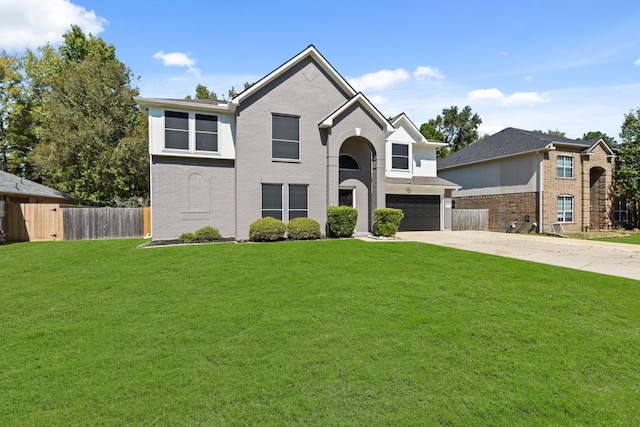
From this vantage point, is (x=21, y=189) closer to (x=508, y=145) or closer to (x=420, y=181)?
(x=420, y=181)

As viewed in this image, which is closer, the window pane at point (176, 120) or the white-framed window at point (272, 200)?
the window pane at point (176, 120)

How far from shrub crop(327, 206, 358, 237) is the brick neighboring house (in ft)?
48.3

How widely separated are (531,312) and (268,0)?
533 inches

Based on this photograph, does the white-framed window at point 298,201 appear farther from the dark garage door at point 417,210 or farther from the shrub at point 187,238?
the dark garage door at point 417,210

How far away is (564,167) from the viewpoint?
22.4 meters

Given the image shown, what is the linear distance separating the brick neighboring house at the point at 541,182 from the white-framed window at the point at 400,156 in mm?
8250

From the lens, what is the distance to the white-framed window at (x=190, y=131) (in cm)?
1474

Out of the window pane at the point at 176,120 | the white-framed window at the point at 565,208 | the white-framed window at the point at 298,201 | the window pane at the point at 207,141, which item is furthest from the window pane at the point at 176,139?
the white-framed window at the point at 565,208

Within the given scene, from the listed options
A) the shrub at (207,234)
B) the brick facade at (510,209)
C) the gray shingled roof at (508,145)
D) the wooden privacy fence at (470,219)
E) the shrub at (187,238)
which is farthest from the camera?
the wooden privacy fence at (470,219)

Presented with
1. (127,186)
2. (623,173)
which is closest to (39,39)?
(127,186)

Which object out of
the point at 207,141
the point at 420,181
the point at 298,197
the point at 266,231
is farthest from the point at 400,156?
the point at 207,141

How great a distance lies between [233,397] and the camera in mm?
3471

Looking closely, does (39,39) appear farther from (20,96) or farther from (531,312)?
(531,312)

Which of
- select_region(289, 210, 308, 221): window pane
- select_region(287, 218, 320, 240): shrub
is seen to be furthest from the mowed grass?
select_region(289, 210, 308, 221): window pane
